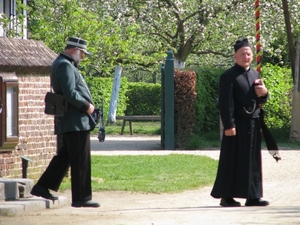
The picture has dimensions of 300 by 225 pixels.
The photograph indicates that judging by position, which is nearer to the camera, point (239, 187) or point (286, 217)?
point (286, 217)

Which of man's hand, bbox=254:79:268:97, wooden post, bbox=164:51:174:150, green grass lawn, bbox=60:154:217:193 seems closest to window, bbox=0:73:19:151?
green grass lawn, bbox=60:154:217:193

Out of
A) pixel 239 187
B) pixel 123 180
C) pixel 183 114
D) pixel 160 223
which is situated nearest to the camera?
pixel 160 223

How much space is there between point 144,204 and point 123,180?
3004mm

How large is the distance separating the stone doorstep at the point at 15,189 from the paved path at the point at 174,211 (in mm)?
520

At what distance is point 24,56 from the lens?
11.6 meters

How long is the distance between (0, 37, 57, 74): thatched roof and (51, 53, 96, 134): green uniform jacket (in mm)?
1758

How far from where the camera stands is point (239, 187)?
9.90 metres

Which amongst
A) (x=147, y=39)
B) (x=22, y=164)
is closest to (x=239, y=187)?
(x=22, y=164)

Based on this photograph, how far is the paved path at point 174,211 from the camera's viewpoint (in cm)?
809

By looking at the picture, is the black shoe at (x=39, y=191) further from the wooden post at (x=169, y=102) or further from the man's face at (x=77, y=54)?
the wooden post at (x=169, y=102)

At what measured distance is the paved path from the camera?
26.6 feet

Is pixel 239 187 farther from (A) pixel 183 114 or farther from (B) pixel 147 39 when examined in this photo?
(B) pixel 147 39

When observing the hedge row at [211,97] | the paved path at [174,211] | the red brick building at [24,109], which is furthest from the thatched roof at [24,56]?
the hedge row at [211,97]

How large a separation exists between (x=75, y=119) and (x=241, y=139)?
1889mm
